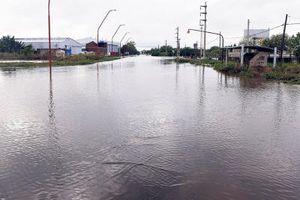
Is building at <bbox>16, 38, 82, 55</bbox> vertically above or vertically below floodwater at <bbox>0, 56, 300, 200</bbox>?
above

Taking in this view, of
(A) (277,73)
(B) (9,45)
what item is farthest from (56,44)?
(A) (277,73)

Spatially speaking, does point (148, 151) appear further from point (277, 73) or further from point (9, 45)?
point (9, 45)

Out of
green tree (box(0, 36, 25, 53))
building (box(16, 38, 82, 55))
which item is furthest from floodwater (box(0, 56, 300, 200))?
green tree (box(0, 36, 25, 53))

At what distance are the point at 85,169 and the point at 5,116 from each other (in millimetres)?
6330

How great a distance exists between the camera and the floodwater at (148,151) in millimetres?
6268

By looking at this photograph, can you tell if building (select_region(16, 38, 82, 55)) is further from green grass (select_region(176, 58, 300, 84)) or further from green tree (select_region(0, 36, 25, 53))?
green grass (select_region(176, 58, 300, 84))

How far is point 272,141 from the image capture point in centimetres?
950

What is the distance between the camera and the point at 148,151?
839cm

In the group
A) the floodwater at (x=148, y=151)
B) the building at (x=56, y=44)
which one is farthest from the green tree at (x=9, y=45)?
the floodwater at (x=148, y=151)

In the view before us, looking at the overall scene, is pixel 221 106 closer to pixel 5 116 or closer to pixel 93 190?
pixel 5 116

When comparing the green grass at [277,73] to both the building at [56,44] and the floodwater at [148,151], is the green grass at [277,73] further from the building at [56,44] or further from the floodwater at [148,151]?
the building at [56,44]

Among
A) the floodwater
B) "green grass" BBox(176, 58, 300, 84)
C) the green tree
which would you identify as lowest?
the floodwater

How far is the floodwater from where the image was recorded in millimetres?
6268

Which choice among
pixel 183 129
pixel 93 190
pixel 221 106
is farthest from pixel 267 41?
pixel 93 190
